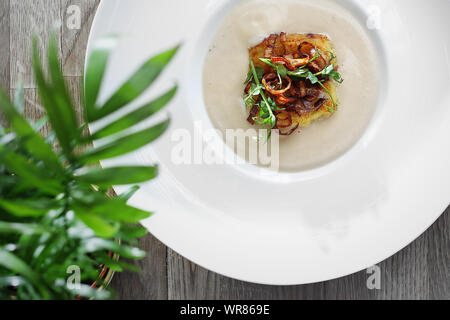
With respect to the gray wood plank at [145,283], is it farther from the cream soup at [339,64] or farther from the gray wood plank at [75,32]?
the gray wood plank at [75,32]

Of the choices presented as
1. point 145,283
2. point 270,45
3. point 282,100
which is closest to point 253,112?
point 282,100

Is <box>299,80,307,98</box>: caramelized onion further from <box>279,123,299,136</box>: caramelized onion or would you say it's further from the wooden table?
the wooden table

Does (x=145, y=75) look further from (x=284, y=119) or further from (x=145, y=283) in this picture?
(x=145, y=283)

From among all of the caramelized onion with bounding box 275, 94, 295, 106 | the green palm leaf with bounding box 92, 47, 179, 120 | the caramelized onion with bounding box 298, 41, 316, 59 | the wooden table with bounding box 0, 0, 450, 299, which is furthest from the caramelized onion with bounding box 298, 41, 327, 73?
the green palm leaf with bounding box 92, 47, 179, 120

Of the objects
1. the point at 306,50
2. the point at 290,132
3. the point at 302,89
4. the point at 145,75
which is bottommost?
the point at 145,75
